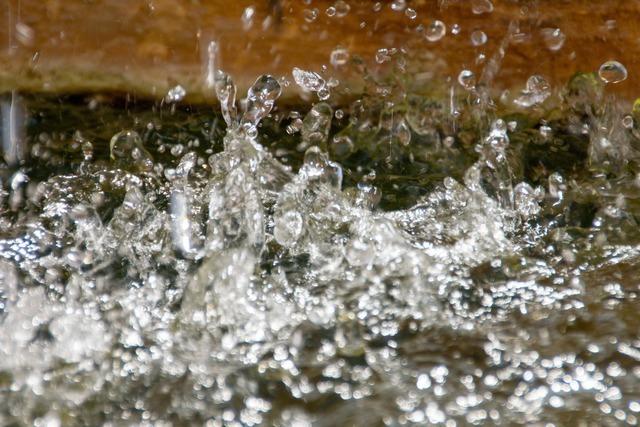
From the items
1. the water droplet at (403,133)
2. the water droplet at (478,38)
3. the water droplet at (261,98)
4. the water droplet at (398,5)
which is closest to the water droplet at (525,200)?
the water droplet at (403,133)

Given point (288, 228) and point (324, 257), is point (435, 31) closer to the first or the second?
point (288, 228)

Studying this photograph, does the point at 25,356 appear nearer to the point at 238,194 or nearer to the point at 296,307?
the point at 296,307

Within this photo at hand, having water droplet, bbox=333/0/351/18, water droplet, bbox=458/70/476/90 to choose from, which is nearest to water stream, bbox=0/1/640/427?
water droplet, bbox=458/70/476/90

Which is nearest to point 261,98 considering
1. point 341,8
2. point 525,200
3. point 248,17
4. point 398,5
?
point 248,17

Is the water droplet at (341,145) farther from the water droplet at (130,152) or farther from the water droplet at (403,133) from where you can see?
the water droplet at (130,152)

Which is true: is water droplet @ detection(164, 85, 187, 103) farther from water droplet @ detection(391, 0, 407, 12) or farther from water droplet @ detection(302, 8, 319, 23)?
water droplet @ detection(391, 0, 407, 12)

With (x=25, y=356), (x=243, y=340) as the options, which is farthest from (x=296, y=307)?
(x=25, y=356)
